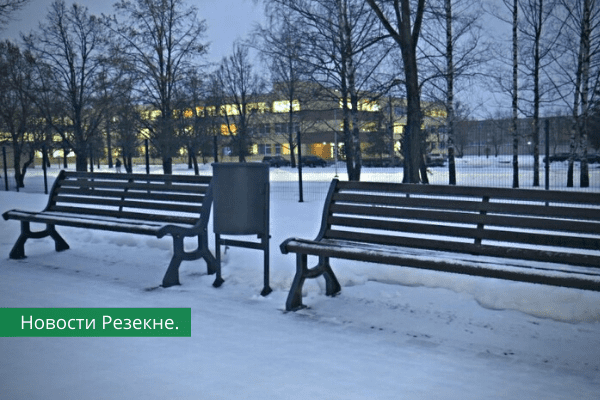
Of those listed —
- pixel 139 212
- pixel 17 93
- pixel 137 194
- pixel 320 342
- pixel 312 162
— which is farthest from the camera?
pixel 312 162

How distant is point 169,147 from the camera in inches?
1057

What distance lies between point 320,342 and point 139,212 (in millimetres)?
3598

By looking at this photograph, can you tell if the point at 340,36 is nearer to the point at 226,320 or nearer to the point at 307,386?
the point at 226,320

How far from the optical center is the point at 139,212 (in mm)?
7008

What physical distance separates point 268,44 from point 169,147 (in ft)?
28.0

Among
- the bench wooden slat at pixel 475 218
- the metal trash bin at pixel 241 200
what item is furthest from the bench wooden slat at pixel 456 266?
the metal trash bin at pixel 241 200

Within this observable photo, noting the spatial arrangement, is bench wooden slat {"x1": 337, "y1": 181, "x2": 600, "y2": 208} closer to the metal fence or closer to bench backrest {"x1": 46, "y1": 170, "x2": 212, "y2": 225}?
bench backrest {"x1": 46, "y1": 170, "x2": 212, "y2": 225}

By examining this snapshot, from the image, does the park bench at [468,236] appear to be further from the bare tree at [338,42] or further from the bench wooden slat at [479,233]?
the bare tree at [338,42]

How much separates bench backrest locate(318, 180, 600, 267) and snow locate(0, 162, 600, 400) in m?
0.57

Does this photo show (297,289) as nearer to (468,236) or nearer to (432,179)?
(468,236)

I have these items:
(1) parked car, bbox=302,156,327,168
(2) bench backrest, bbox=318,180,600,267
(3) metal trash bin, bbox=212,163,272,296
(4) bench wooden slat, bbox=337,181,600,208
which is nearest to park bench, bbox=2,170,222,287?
(3) metal trash bin, bbox=212,163,272,296

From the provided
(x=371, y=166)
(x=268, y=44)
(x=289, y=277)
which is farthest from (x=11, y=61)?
(x=371, y=166)

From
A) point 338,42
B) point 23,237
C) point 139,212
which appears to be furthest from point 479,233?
point 338,42

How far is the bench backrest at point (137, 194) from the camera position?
6598 millimetres
